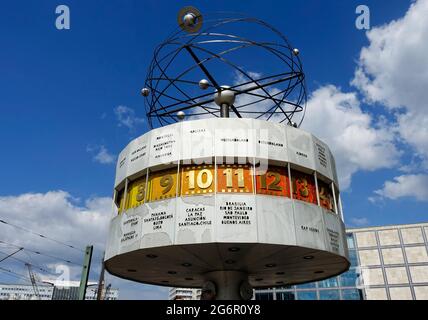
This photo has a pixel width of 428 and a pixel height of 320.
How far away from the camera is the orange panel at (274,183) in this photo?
64.2 feet

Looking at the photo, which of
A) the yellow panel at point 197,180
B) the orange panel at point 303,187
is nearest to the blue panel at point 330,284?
the orange panel at point 303,187

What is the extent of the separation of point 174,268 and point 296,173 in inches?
406

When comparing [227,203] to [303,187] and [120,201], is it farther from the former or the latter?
[120,201]

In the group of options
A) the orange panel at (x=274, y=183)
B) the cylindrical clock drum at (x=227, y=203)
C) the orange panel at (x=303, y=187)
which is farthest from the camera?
the orange panel at (x=303, y=187)

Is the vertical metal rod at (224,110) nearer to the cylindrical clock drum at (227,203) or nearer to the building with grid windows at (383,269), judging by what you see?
the cylindrical clock drum at (227,203)

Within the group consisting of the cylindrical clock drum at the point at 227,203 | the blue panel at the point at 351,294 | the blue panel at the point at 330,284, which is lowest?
the cylindrical clock drum at the point at 227,203

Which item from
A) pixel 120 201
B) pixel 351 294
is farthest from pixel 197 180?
pixel 351 294

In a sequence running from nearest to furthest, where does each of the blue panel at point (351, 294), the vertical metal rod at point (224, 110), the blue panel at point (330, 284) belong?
the vertical metal rod at point (224, 110), the blue panel at point (351, 294), the blue panel at point (330, 284)

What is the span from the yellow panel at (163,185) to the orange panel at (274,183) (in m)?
4.73

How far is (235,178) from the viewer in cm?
1952

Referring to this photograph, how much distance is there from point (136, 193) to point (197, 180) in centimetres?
441

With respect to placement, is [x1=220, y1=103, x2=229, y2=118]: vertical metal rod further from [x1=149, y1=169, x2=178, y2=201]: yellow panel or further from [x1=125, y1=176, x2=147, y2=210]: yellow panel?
[x1=125, y1=176, x2=147, y2=210]: yellow panel

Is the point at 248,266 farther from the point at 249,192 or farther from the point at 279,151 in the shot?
the point at 279,151
